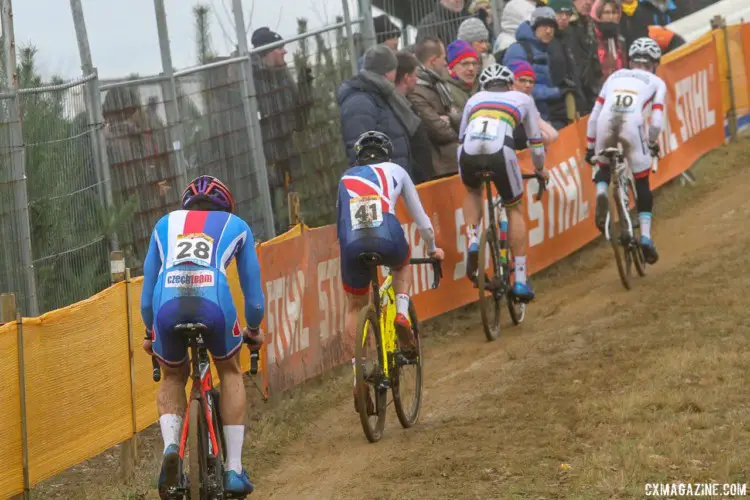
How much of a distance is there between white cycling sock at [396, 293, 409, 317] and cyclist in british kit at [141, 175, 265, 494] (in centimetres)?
222

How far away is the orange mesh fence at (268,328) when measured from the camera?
7.99 m

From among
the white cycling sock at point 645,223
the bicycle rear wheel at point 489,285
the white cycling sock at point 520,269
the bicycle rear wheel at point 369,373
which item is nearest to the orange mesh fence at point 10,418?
the bicycle rear wheel at point 369,373

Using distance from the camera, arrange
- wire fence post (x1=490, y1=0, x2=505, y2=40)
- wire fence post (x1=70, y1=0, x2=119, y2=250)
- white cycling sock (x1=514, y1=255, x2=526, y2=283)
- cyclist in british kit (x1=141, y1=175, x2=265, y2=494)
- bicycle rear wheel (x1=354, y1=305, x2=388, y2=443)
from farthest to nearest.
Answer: wire fence post (x1=490, y1=0, x2=505, y2=40)
white cycling sock (x1=514, y1=255, x2=526, y2=283)
wire fence post (x1=70, y1=0, x2=119, y2=250)
bicycle rear wheel (x1=354, y1=305, x2=388, y2=443)
cyclist in british kit (x1=141, y1=175, x2=265, y2=494)

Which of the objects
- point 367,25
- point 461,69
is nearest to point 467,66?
point 461,69

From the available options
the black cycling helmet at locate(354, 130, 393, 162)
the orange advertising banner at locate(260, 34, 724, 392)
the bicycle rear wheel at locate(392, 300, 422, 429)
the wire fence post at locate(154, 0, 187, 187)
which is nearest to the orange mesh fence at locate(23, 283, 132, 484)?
the orange advertising banner at locate(260, 34, 724, 392)

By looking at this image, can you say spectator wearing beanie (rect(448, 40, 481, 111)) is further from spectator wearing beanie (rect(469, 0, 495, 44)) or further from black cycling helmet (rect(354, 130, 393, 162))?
black cycling helmet (rect(354, 130, 393, 162))

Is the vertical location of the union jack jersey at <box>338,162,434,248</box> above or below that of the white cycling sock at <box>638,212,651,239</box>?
above

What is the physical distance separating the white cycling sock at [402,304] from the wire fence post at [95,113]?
2289 mm

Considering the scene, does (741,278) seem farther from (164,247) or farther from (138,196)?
(164,247)

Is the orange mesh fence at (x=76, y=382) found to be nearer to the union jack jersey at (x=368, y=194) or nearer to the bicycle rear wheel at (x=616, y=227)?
the union jack jersey at (x=368, y=194)

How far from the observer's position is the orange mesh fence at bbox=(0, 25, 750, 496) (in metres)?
→ 7.99

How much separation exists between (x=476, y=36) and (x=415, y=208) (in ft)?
18.9

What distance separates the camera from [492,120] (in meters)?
12.3

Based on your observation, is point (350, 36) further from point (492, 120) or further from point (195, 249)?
point (195, 249)
